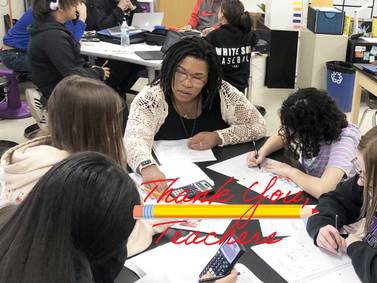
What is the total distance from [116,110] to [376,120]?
3.09m

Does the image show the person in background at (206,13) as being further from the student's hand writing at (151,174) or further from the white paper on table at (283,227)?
the white paper on table at (283,227)

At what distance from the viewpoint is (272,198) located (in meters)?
1.55

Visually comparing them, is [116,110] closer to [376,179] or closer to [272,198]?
[272,198]

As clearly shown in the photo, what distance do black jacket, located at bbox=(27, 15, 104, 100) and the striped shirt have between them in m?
1.83

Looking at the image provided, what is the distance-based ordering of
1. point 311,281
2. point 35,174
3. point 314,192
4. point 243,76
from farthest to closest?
point 243,76
point 314,192
point 35,174
point 311,281

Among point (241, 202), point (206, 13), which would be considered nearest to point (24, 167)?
point (241, 202)

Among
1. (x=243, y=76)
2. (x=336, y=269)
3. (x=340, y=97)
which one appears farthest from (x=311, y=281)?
(x=340, y=97)

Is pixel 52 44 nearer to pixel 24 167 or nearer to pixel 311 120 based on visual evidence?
pixel 24 167

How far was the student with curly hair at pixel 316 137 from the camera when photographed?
168cm

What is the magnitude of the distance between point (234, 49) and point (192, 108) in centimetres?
144

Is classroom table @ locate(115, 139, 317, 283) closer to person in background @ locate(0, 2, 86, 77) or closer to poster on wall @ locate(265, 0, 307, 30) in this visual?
person in background @ locate(0, 2, 86, 77)

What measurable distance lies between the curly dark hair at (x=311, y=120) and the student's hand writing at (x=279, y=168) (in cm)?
10

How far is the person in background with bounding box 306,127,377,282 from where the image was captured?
1.17 metres

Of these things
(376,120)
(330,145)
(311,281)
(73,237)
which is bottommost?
(376,120)
